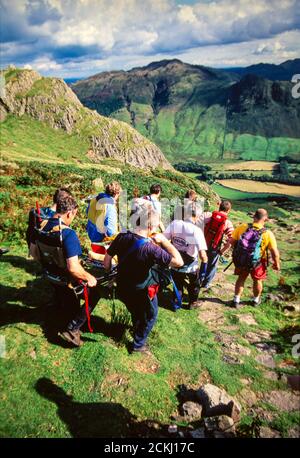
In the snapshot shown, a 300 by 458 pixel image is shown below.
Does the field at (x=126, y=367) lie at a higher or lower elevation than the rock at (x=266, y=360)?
higher

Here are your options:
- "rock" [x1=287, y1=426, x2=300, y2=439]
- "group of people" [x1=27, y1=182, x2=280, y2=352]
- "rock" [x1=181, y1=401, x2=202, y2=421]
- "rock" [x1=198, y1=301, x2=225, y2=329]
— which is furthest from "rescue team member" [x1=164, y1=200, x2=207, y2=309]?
"rock" [x1=287, y1=426, x2=300, y2=439]

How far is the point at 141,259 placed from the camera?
238 inches

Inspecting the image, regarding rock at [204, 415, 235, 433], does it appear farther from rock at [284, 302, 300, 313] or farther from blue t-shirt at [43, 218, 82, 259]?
rock at [284, 302, 300, 313]

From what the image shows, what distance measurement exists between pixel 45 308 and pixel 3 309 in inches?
39.0

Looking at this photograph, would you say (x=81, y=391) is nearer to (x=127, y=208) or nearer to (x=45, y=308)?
(x=45, y=308)

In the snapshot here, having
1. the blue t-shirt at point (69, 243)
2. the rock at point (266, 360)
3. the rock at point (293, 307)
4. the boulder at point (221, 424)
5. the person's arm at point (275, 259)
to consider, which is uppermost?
the blue t-shirt at point (69, 243)

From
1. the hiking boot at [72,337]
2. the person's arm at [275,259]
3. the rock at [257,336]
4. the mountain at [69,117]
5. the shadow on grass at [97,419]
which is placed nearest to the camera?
the shadow on grass at [97,419]

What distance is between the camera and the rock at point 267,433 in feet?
16.9

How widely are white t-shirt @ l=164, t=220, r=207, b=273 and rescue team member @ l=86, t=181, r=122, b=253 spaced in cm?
162

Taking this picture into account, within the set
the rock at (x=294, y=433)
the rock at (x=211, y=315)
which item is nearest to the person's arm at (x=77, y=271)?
the rock at (x=211, y=315)

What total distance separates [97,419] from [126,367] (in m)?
1.21

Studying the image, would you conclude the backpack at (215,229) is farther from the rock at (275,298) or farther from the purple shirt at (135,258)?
the purple shirt at (135,258)

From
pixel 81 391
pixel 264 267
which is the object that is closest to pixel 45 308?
pixel 81 391
